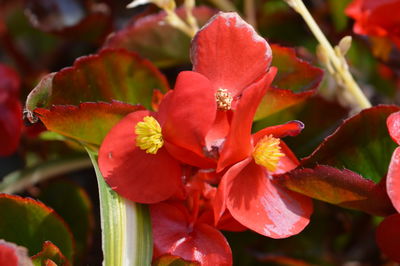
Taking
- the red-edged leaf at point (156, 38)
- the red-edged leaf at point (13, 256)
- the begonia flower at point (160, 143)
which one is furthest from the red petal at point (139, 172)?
→ the red-edged leaf at point (156, 38)

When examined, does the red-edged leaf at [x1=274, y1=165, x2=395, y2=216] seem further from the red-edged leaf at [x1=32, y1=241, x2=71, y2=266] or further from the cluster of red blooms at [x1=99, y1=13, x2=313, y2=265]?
the red-edged leaf at [x1=32, y1=241, x2=71, y2=266]

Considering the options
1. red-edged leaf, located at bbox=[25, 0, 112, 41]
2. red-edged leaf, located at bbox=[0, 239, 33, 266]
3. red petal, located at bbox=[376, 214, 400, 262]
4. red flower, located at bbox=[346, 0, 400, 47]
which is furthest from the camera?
red-edged leaf, located at bbox=[25, 0, 112, 41]

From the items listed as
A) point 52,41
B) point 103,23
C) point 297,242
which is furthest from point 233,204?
point 52,41

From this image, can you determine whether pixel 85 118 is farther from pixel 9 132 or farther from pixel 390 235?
pixel 390 235

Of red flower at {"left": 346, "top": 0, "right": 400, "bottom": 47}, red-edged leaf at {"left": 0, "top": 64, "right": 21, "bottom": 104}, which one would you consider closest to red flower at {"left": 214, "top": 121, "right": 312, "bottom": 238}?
red flower at {"left": 346, "top": 0, "right": 400, "bottom": 47}

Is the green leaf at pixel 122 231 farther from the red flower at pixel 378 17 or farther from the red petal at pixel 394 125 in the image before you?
the red flower at pixel 378 17
